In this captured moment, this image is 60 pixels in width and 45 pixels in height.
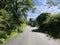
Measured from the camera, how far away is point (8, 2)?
48.9 m

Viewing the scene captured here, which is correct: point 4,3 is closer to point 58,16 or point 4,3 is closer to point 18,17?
point 18,17

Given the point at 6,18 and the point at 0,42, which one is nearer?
the point at 0,42

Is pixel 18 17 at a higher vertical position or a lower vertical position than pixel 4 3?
lower

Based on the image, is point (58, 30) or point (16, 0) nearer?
point (58, 30)

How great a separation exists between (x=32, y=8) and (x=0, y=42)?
38.0m

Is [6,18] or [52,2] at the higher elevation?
[52,2]

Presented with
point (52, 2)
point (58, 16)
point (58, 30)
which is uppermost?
point (52, 2)

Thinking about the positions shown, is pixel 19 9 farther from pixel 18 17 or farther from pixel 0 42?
pixel 0 42

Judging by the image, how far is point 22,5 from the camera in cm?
5619

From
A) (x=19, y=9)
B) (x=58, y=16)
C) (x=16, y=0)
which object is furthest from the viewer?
(x=19, y=9)

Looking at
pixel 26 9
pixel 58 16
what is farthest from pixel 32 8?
pixel 58 16

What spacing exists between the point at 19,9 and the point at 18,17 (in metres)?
4.24

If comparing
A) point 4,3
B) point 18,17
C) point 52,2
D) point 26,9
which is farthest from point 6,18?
point 26,9

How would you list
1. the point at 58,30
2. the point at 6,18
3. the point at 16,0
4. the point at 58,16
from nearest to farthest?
the point at 6,18, the point at 58,30, the point at 58,16, the point at 16,0
